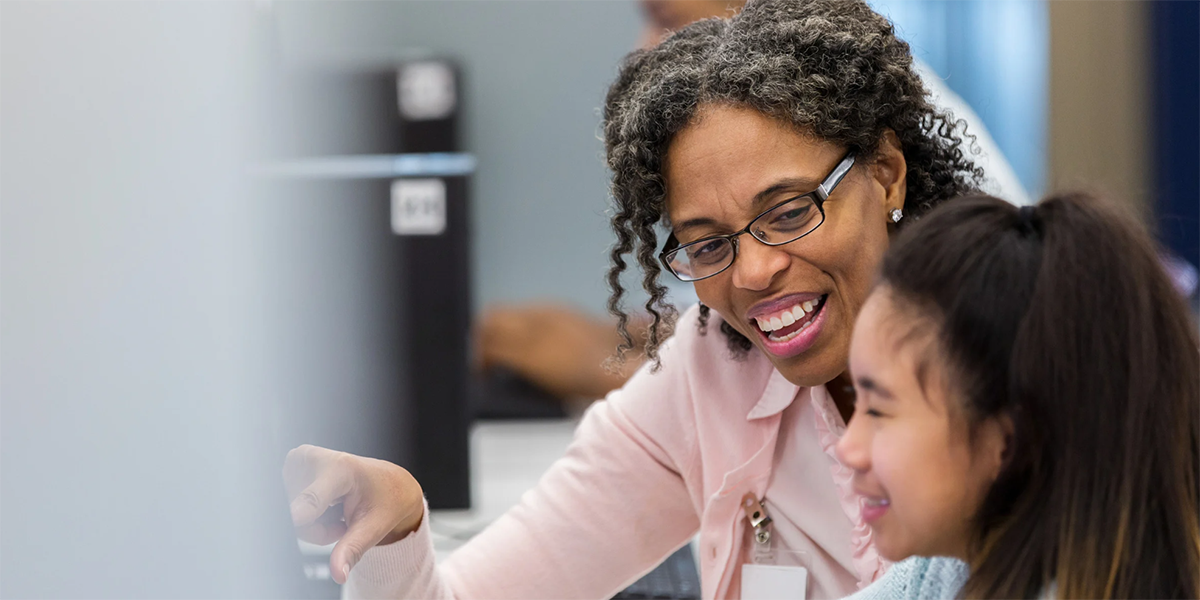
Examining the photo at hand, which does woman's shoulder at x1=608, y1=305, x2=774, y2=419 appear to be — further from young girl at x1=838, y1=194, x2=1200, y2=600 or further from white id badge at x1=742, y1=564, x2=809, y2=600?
young girl at x1=838, y1=194, x2=1200, y2=600

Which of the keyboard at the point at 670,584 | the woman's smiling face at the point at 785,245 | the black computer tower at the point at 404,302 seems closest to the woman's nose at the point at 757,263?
the woman's smiling face at the point at 785,245

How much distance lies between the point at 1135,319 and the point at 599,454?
68 cm

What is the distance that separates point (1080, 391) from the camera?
26.5 inches

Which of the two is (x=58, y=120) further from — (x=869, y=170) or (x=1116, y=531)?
(x=869, y=170)

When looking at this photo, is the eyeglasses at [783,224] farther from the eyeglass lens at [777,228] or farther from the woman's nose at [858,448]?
the woman's nose at [858,448]

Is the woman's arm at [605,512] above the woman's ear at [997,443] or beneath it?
beneath

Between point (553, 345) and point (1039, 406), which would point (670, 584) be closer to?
point (1039, 406)

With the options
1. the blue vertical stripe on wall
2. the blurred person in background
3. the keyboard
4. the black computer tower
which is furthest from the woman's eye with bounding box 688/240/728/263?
the blue vertical stripe on wall

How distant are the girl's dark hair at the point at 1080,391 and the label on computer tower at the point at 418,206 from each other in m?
1.21

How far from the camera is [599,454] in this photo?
4.06 feet

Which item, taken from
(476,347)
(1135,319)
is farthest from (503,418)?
(1135,319)

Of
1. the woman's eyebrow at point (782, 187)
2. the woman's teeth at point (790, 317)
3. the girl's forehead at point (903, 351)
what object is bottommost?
the woman's teeth at point (790, 317)

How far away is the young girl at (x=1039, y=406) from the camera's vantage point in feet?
2.21

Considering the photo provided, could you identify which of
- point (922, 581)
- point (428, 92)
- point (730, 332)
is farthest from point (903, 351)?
point (428, 92)
